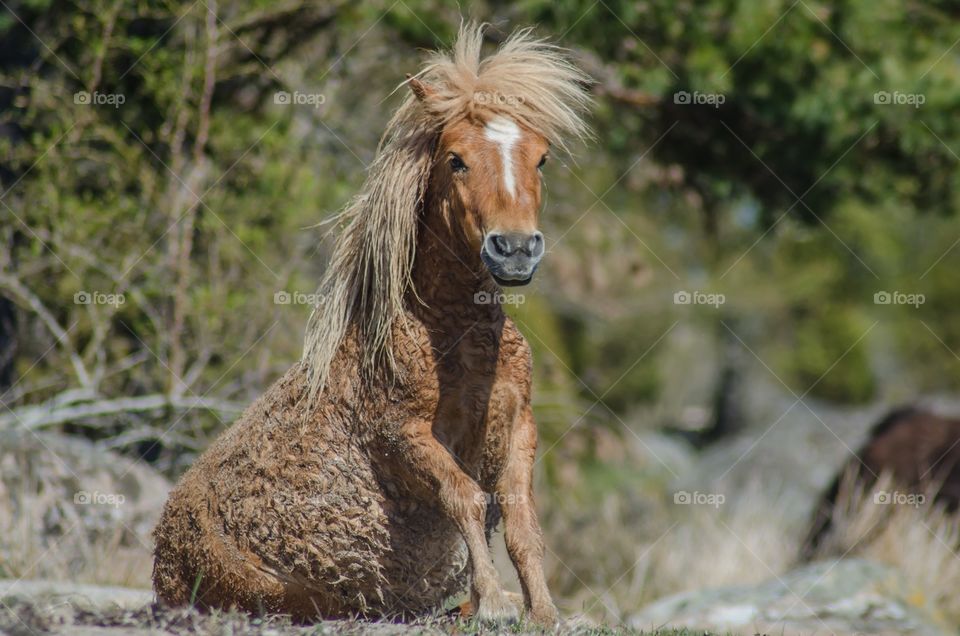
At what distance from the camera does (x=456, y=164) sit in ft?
14.6

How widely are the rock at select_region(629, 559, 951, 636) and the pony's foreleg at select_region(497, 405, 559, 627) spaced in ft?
12.9

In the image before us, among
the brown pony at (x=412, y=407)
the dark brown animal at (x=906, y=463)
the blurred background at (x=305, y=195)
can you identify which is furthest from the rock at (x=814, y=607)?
the brown pony at (x=412, y=407)

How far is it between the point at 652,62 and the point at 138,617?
8375 mm

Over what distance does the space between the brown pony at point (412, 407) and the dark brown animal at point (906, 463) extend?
23.4 ft

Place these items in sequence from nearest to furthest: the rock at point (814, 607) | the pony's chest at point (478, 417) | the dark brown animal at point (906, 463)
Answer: the pony's chest at point (478, 417) → the rock at point (814, 607) → the dark brown animal at point (906, 463)

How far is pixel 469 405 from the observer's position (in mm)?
4586

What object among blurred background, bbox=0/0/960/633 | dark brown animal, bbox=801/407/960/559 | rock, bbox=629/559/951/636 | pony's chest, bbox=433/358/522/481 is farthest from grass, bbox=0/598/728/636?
dark brown animal, bbox=801/407/960/559

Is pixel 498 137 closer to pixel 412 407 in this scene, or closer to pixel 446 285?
pixel 446 285

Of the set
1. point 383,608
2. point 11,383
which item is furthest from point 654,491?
point 383,608

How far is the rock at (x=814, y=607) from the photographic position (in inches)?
327

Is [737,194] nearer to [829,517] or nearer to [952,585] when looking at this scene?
[829,517]

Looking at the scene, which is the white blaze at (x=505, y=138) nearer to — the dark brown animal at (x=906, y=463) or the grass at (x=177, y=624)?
the grass at (x=177, y=624)

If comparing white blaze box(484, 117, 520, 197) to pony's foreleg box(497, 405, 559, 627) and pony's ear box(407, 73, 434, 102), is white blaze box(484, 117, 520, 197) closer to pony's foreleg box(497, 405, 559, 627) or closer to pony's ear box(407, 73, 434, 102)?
pony's ear box(407, 73, 434, 102)

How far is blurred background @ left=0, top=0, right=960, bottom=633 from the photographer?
9.02 m
